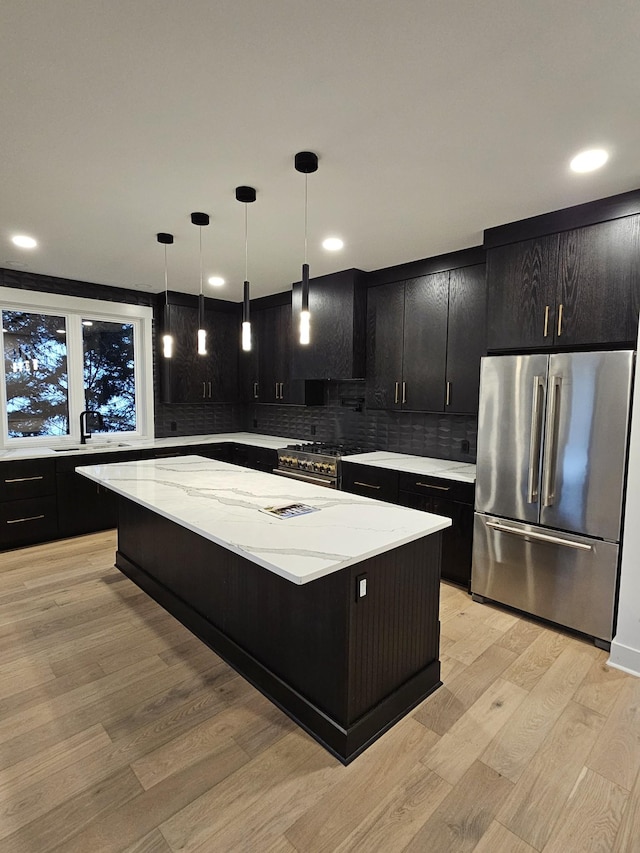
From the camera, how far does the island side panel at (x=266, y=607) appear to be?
70.5 inches

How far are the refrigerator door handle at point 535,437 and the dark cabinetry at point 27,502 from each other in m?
3.99

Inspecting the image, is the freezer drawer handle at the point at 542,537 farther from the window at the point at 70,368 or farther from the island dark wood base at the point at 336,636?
the window at the point at 70,368

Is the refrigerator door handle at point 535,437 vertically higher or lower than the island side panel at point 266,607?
higher

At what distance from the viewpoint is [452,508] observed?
10.7 feet

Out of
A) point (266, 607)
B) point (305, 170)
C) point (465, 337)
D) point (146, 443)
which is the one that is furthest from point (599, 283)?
point (146, 443)

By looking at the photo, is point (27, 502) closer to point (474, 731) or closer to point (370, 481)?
point (370, 481)

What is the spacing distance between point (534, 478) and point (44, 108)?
2998mm

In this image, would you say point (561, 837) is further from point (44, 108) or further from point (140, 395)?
point (140, 395)

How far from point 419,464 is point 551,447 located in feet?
4.10

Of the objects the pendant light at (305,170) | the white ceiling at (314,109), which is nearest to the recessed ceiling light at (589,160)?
the white ceiling at (314,109)

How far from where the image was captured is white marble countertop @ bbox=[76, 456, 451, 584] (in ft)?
5.27

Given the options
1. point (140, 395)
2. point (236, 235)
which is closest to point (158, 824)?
point (236, 235)

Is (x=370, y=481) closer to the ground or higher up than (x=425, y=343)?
closer to the ground

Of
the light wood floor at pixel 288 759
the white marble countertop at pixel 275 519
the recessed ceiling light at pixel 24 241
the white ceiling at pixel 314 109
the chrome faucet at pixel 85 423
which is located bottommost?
the light wood floor at pixel 288 759
